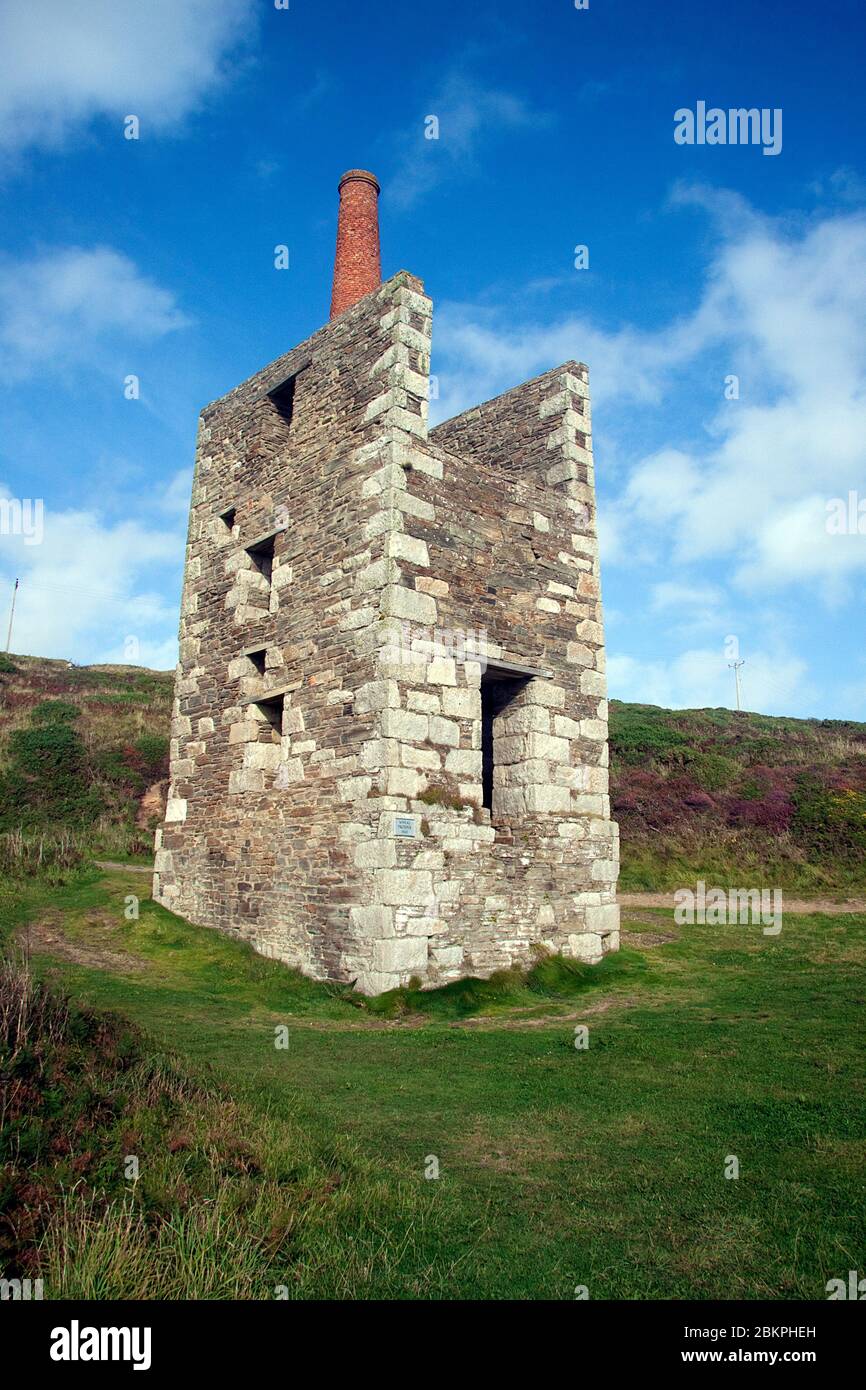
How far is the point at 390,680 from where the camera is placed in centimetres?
1074

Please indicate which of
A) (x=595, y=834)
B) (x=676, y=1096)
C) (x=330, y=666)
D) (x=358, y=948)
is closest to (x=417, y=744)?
(x=330, y=666)

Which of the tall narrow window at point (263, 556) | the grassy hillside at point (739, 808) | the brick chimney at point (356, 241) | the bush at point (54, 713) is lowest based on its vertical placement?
the grassy hillside at point (739, 808)

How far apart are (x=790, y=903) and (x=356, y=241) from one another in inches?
639

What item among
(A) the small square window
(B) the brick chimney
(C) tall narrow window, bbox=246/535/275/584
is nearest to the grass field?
(A) the small square window

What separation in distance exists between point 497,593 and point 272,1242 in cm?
963

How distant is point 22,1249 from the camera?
139 inches

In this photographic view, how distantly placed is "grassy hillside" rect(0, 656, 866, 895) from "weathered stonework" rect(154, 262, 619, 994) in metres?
6.15

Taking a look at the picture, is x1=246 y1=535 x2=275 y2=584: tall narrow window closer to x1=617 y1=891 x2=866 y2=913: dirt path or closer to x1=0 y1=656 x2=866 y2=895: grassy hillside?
x1=0 y1=656 x2=866 y2=895: grassy hillside

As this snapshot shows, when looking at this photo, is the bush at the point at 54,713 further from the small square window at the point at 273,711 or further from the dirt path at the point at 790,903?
the dirt path at the point at 790,903

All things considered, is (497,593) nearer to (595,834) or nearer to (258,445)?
(595,834)

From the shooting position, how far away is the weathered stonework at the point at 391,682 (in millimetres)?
10859

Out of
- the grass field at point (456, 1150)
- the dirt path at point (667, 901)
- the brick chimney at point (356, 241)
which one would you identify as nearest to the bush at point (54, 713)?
the dirt path at point (667, 901)

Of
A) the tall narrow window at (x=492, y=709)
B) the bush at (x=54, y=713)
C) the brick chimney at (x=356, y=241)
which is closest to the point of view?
the tall narrow window at (x=492, y=709)

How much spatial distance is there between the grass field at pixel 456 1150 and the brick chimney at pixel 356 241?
13.8 meters
